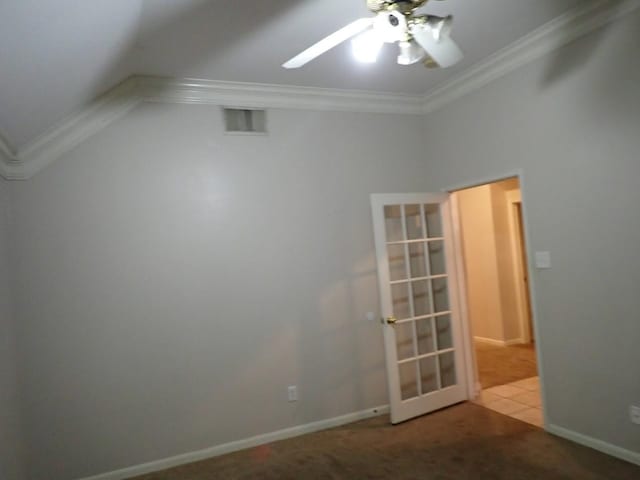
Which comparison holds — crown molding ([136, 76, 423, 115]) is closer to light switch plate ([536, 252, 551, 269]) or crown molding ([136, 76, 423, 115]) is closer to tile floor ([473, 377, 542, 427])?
light switch plate ([536, 252, 551, 269])

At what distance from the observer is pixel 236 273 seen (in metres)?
3.21

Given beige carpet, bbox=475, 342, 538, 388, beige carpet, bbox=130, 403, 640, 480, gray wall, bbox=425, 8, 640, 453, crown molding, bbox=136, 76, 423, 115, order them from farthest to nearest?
beige carpet, bbox=475, 342, 538, 388, crown molding, bbox=136, 76, 423, 115, beige carpet, bbox=130, 403, 640, 480, gray wall, bbox=425, 8, 640, 453

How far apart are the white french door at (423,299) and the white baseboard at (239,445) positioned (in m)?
0.42

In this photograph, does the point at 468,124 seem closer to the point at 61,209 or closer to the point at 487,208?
the point at 487,208

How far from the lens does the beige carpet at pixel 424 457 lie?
2.56 metres

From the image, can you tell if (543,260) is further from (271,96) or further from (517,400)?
(271,96)

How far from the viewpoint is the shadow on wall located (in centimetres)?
247

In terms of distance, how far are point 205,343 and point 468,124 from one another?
111 inches

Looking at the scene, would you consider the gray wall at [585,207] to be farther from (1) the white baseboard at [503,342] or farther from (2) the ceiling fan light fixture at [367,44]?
(1) the white baseboard at [503,342]

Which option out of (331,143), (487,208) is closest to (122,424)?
(331,143)

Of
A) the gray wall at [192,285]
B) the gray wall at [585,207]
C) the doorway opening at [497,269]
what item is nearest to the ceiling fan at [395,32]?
the gray wall at [585,207]

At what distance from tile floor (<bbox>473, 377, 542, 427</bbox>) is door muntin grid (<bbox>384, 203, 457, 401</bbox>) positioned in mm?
390

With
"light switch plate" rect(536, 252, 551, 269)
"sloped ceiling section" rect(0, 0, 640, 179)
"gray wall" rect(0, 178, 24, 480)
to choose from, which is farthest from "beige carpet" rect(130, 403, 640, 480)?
"sloped ceiling section" rect(0, 0, 640, 179)

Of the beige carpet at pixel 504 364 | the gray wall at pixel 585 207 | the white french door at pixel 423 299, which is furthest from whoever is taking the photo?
the beige carpet at pixel 504 364
